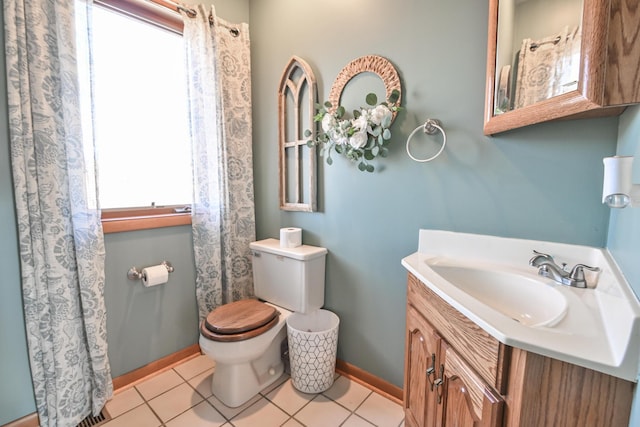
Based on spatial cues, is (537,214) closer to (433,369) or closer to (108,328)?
(433,369)

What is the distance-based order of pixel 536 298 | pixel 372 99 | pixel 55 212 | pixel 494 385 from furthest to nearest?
pixel 372 99 → pixel 55 212 → pixel 536 298 → pixel 494 385

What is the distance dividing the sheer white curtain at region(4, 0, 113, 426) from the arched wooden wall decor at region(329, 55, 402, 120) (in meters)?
1.25

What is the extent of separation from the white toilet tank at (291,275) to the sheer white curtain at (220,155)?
0.80 ft

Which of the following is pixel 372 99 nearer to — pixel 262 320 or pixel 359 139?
pixel 359 139

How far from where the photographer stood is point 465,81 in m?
1.17

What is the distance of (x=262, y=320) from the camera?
147 centimetres

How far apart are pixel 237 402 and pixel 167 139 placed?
1.60m

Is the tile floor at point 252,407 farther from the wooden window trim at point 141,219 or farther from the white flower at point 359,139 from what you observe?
the white flower at point 359,139

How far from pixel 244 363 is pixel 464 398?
1116mm

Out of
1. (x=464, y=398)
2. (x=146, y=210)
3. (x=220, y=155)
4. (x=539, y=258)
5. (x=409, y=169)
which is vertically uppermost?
(x=220, y=155)

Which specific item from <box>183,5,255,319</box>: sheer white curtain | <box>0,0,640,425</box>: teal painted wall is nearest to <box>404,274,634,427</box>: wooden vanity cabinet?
<box>0,0,640,425</box>: teal painted wall

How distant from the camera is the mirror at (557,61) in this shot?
0.61 metres

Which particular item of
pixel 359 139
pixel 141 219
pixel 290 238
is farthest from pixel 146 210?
pixel 359 139

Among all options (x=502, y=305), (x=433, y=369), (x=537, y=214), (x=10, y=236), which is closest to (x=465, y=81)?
(x=537, y=214)
